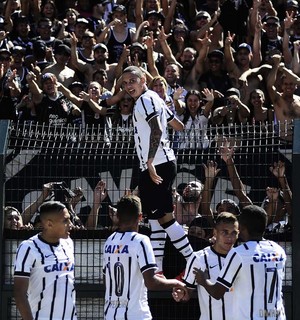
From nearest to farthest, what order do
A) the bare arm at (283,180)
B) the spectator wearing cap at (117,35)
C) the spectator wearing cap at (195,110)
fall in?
the bare arm at (283,180)
the spectator wearing cap at (195,110)
the spectator wearing cap at (117,35)

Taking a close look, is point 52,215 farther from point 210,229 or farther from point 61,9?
point 61,9

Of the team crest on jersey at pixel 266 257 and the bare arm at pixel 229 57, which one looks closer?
the team crest on jersey at pixel 266 257

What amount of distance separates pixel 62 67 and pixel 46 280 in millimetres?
7467

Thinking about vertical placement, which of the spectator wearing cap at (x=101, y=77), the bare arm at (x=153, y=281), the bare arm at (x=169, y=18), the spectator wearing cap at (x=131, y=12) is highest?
the spectator wearing cap at (x=131, y=12)

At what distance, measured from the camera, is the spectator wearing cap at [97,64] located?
15.4 metres

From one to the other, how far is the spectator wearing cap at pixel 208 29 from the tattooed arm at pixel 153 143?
5914mm

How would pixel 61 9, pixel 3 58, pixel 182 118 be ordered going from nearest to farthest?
pixel 182 118 → pixel 3 58 → pixel 61 9

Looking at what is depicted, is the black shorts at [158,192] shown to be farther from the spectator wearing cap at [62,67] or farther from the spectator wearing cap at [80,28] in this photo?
the spectator wearing cap at [80,28]

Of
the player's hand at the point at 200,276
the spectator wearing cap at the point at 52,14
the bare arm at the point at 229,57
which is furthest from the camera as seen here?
the spectator wearing cap at the point at 52,14

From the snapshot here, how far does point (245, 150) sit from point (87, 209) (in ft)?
5.56

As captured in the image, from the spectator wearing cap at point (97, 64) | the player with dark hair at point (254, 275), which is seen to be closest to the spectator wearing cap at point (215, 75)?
the spectator wearing cap at point (97, 64)

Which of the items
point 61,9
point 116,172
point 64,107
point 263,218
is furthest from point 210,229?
point 61,9

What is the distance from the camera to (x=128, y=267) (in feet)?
29.4

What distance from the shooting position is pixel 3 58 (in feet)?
50.3
